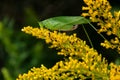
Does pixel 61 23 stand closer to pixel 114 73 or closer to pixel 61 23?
pixel 61 23

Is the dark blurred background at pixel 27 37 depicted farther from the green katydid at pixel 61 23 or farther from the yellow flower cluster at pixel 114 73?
the yellow flower cluster at pixel 114 73

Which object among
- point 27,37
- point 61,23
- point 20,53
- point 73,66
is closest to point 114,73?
point 73,66

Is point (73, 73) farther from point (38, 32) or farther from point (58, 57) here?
point (58, 57)

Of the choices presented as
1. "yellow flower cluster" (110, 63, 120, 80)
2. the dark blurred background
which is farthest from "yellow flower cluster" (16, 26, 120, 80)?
the dark blurred background

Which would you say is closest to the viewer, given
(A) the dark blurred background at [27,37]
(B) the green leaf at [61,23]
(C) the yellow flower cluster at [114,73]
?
(C) the yellow flower cluster at [114,73]

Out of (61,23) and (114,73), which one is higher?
(61,23)

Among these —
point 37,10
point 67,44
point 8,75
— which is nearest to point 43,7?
point 37,10

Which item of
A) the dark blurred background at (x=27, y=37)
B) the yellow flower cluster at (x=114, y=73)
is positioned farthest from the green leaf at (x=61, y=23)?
the dark blurred background at (x=27, y=37)
